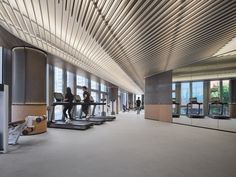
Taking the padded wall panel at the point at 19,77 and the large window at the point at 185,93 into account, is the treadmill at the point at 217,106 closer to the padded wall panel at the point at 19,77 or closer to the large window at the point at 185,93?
the large window at the point at 185,93

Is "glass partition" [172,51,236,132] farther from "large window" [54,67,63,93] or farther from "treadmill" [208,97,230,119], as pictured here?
"large window" [54,67,63,93]

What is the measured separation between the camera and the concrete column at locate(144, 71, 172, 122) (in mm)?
10683

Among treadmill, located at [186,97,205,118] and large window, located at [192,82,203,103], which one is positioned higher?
large window, located at [192,82,203,103]

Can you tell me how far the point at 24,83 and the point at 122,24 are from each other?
13.8 feet

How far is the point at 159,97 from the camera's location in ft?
37.8

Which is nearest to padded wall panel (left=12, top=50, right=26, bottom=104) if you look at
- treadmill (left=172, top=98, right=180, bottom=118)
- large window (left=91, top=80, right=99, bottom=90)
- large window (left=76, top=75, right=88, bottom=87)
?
large window (left=76, top=75, right=88, bottom=87)

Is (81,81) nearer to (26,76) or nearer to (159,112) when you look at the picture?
(159,112)

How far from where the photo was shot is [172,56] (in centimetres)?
736

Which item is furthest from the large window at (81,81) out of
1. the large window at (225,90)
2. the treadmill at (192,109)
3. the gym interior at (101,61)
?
the large window at (225,90)

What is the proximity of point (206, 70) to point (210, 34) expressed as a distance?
16.6 ft

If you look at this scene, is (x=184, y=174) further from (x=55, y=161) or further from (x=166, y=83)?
(x=166, y=83)

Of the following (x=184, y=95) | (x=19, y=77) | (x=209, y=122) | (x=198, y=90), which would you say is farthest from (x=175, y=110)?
(x=19, y=77)

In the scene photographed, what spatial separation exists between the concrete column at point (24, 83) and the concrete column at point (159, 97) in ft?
23.2

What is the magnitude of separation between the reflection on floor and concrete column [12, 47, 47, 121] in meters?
7.50
